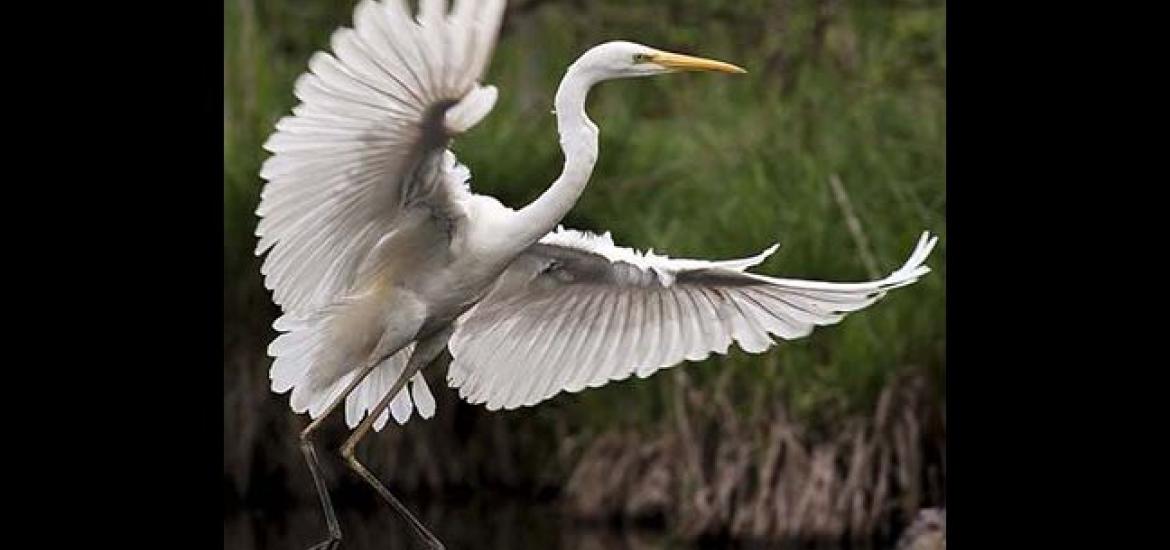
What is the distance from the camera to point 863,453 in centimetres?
734

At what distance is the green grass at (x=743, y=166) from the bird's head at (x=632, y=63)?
10.0ft

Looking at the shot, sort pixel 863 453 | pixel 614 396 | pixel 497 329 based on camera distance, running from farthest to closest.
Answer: pixel 614 396, pixel 863 453, pixel 497 329

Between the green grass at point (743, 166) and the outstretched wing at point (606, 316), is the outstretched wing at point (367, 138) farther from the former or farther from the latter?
the green grass at point (743, 166)

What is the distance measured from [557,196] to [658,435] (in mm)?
3303

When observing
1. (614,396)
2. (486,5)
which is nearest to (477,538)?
(614,396)

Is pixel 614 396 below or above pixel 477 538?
above

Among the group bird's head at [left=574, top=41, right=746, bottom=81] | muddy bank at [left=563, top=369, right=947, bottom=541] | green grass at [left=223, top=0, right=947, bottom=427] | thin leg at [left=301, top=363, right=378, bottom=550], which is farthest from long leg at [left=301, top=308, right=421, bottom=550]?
green grass at [left=223, top=0, right=947, bottom=427]

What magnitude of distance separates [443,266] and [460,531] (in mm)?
3068

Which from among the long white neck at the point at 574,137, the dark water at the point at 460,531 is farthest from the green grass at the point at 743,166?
the long white neck at the point at 574,137

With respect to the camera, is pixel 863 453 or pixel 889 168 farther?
pixel 889 168

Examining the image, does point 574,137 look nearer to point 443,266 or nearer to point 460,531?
point 443,266

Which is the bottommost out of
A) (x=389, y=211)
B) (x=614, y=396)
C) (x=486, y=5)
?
(x=614, y=396)

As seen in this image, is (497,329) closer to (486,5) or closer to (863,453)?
(486,5)

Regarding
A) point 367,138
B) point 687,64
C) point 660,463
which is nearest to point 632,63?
point 687,64
